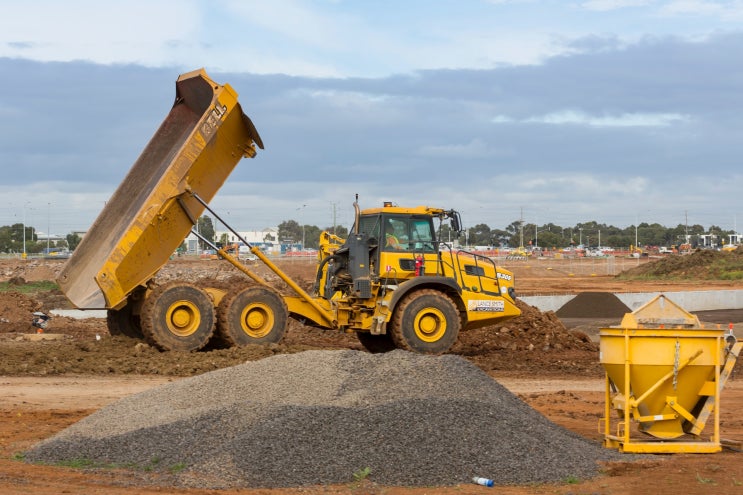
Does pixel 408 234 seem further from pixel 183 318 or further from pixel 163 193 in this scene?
pixel 163 193

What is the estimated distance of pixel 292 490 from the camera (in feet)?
28.0

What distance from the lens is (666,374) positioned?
32.3 ft

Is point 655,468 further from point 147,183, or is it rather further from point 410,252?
point 147,183

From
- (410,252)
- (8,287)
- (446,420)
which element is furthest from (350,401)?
(8,287)

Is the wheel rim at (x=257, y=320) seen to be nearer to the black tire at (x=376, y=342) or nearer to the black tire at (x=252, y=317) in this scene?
the black tire at (x=252, y=317)

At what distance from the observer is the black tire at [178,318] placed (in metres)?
16.9

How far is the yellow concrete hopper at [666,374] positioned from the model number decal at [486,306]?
7.67 metres

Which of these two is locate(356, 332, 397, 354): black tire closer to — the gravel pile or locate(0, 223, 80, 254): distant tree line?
the gravel pile

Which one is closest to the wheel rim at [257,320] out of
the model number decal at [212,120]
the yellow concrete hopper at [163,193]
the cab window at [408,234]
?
the yellow concrete hopper at [163,193]

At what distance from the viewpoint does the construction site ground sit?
28.3 feet

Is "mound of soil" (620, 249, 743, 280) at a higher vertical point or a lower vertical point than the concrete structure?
higher

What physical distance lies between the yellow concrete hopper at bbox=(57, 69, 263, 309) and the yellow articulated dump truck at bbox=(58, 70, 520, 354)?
0.02 metres

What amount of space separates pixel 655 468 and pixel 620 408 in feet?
3.12

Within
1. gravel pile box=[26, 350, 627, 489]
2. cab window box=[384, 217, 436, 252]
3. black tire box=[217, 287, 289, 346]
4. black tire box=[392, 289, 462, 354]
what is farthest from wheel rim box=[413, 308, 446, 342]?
gravel pile box=[26, 350, 627, 489]
